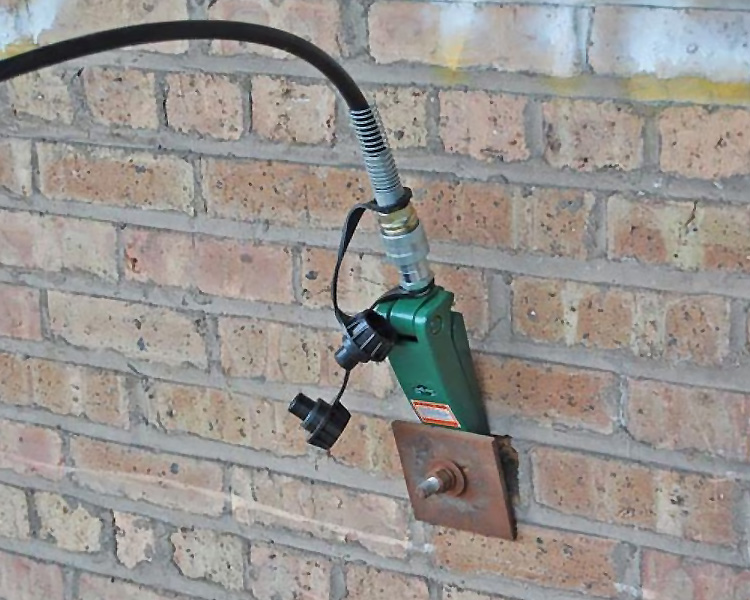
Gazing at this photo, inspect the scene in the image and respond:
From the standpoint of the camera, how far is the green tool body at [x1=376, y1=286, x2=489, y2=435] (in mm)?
1107

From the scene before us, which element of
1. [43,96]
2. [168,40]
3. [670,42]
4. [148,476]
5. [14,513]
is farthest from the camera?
[14,513]

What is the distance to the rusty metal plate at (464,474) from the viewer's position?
1211 millimetres

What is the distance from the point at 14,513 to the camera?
61.1 inches

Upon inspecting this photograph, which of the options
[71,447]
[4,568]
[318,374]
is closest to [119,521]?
[71,447]

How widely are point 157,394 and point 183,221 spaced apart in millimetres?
231

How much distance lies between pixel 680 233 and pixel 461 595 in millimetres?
495

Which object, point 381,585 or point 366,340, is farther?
point 381,585

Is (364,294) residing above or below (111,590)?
above

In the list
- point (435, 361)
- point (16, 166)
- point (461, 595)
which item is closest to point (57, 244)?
point (16, 166)

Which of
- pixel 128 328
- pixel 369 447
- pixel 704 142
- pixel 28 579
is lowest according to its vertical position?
pixel 28 579

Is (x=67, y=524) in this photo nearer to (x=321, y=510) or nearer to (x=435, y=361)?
(x=321, y=510)

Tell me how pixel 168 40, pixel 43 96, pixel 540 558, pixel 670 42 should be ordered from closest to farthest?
pixel 168 40 → pixel 670 42 → pixel 540 558 → pixel 43 96

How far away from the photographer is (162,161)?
130 cm

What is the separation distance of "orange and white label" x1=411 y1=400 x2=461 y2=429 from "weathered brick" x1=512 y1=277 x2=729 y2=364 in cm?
11
